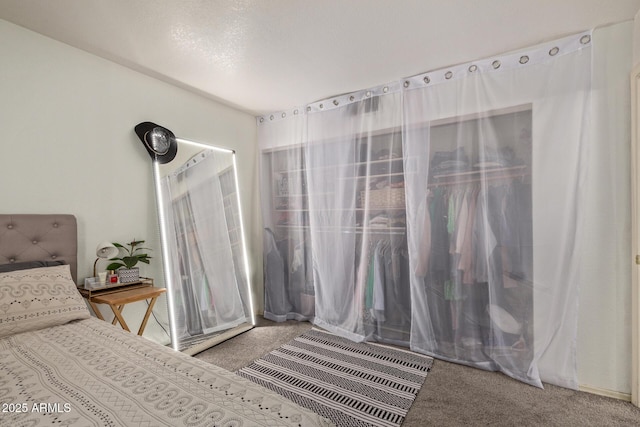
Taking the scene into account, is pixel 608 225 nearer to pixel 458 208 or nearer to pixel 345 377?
pixel 458 208

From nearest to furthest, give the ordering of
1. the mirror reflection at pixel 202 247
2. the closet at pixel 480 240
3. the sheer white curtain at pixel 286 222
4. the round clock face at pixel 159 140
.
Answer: the closet at pixel 480 240
the round clock face at pixel 159 140
the mirror reflection at pixel 202 247
the sheer white curtain at pixel 286 222

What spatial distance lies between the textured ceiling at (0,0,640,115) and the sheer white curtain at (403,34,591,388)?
267 millimetres

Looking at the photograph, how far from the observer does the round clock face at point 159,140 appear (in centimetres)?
255

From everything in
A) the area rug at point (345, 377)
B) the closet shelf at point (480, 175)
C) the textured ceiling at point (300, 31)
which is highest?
the textured ceiling at point (300, 31)

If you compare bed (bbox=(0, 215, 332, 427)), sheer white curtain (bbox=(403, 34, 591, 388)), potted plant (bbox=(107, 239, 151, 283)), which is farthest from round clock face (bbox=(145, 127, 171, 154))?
sheer white curtain (bbox=(403, 34, 591, 388))

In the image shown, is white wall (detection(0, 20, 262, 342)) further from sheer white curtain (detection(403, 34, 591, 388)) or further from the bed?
sheer white curtain (detection(403, 34, 591, 388))

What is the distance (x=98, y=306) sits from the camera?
2.29 meters

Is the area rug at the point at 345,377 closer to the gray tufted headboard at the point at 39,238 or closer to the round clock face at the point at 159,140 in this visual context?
the gray tufted headboard at the point at 39,238

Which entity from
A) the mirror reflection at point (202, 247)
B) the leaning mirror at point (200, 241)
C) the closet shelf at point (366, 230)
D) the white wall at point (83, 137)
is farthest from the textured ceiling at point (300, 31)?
the closet shelf at point (366, 230)

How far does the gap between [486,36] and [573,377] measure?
2.42 m

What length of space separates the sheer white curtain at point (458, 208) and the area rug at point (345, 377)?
249 mm

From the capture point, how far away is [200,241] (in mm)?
2918

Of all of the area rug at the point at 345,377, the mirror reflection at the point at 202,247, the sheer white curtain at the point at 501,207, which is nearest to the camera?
the area rug at the point at 345,377

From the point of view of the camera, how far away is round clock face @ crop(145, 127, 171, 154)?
2.55 metres
